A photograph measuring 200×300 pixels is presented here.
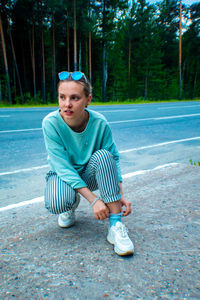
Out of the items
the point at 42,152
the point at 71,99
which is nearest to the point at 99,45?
the point at 42,152

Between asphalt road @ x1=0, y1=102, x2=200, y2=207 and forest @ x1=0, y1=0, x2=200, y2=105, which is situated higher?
forest @ x1=0, y1=0, x2=200, y2=105

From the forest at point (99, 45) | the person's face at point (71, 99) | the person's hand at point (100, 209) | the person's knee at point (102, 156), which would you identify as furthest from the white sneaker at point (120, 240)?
the forest at point (99, 45)

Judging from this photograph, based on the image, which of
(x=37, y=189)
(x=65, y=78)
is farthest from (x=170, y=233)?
(x=37, y=189)

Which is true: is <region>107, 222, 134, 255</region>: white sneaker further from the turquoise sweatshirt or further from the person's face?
the person's face

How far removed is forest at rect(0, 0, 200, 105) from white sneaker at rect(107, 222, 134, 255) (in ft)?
73.9

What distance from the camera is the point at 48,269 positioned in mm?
1804

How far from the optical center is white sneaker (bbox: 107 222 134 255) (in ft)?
6.39

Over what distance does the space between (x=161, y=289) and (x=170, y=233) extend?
0.69 metres

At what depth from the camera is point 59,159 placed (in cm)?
211

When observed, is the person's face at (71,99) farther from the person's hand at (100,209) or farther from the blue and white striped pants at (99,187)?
the person's hand at (100,209)

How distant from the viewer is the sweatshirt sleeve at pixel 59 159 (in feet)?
6.70

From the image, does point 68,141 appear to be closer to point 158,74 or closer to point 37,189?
point 37,189

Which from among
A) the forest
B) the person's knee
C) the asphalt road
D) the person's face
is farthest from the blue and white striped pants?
the forest

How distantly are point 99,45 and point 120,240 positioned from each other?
35780 millimetres
